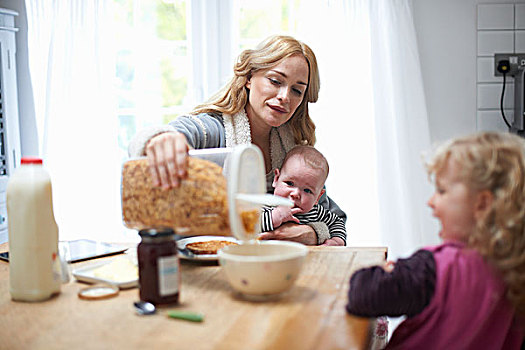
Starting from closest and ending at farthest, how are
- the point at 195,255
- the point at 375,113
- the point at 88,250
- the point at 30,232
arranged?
the point at 30,232 < the point at 195,255 < the point at 88,250 < the point at 375,113

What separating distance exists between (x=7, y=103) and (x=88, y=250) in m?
1.64

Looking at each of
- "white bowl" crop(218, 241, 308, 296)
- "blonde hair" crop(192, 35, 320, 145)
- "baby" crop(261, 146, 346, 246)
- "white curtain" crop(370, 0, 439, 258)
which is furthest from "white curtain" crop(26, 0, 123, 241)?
"white bowl" crop(218, 241, 308, 296)

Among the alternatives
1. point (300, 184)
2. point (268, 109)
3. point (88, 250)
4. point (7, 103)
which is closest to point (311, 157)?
point (300, 184)

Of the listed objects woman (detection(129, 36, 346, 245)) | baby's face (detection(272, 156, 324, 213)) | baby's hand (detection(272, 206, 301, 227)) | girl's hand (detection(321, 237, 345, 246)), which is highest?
woman (detection(129, 36, 346, 245))

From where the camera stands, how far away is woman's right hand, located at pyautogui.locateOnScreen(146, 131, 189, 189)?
1.10m

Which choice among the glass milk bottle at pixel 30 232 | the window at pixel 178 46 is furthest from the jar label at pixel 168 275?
the window at pixel 178 46

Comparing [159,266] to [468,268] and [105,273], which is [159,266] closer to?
[105,273]

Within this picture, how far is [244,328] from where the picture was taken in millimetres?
905

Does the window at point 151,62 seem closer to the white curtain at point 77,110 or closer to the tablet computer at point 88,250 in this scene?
the white curtain at point 77,110

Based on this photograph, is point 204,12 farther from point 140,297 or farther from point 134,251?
point 140,297

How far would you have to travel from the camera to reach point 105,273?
121 cm

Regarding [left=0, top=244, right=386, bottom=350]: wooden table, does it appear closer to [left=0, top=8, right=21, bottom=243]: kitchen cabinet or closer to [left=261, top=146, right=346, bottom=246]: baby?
[left=261, top=146, right=346, bottom=246]: baby

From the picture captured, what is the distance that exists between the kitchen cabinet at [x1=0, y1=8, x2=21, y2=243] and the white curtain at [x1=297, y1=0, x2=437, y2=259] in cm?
147

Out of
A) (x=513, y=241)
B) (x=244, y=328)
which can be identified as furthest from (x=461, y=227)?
(x=244, y=328)
